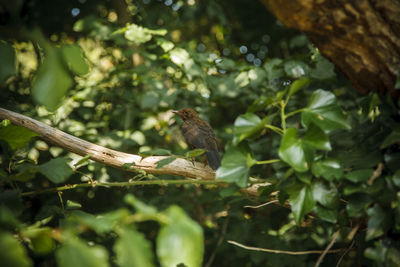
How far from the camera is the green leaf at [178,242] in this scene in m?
0.85

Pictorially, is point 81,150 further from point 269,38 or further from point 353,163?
point 269,38

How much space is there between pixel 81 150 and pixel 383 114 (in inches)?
74.9

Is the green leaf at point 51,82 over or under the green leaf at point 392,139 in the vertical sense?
over

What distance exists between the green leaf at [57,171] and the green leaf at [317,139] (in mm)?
1110

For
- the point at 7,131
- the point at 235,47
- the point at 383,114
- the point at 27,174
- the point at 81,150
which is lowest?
the point at 235,47

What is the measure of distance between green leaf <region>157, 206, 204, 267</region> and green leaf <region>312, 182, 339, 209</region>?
2.51ft

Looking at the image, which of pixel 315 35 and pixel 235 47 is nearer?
pixel 315 35

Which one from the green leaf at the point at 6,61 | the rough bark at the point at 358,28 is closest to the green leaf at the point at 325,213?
the rough bark at the point at 358,28

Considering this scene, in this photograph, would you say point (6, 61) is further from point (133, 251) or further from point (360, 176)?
point (360, 176)

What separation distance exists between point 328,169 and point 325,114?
244mm

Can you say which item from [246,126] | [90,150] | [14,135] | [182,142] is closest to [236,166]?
[246,126]

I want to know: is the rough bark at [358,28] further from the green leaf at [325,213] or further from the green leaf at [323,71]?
the green leaf at [323,71]

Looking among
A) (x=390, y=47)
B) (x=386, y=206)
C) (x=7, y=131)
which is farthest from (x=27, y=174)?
(x=390, y=47)

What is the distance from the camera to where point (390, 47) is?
60.9 inches
